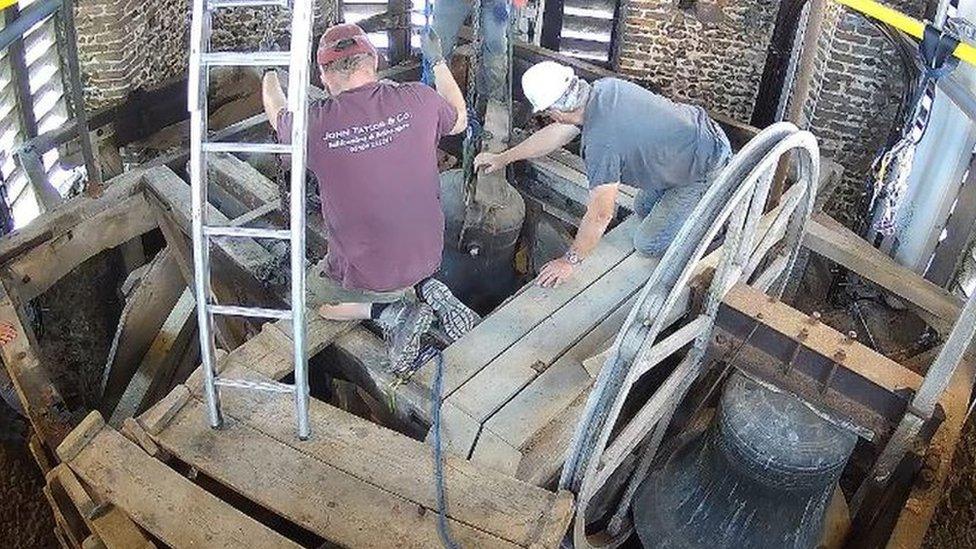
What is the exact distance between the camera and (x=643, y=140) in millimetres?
4980

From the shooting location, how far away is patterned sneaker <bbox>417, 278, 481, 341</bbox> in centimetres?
488

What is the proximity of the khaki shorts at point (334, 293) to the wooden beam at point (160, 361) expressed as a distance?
76.4 inches

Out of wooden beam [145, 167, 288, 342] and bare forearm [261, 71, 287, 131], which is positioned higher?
bare forearm [261, 71, 287, 131]

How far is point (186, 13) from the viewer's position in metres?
8.16

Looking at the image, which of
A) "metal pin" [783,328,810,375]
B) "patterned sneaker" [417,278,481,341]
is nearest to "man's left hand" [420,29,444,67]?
"patterned sneaker" [417,278,481,341]

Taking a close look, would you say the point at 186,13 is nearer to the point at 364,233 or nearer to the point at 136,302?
the point at 136,302

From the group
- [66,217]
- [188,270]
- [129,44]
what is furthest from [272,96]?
[129,44]

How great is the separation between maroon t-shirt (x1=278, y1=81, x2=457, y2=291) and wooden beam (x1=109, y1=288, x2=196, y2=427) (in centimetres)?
239

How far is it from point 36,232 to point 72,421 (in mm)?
1274

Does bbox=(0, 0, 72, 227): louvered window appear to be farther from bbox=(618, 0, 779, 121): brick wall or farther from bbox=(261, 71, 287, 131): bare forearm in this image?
bbox=(618, 0, 779, 121): brick wall

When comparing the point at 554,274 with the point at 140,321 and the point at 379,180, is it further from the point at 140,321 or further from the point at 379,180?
the point at 140,321

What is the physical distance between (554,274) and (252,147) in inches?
86.9

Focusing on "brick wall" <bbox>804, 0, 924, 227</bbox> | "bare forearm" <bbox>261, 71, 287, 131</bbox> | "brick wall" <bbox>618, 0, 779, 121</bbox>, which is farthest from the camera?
"brick wall" <bbox>618, 0, 779, 121</bbox>

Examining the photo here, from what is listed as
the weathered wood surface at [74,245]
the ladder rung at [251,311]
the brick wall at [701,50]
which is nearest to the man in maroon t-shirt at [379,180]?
the ladder rung at [251,311]
